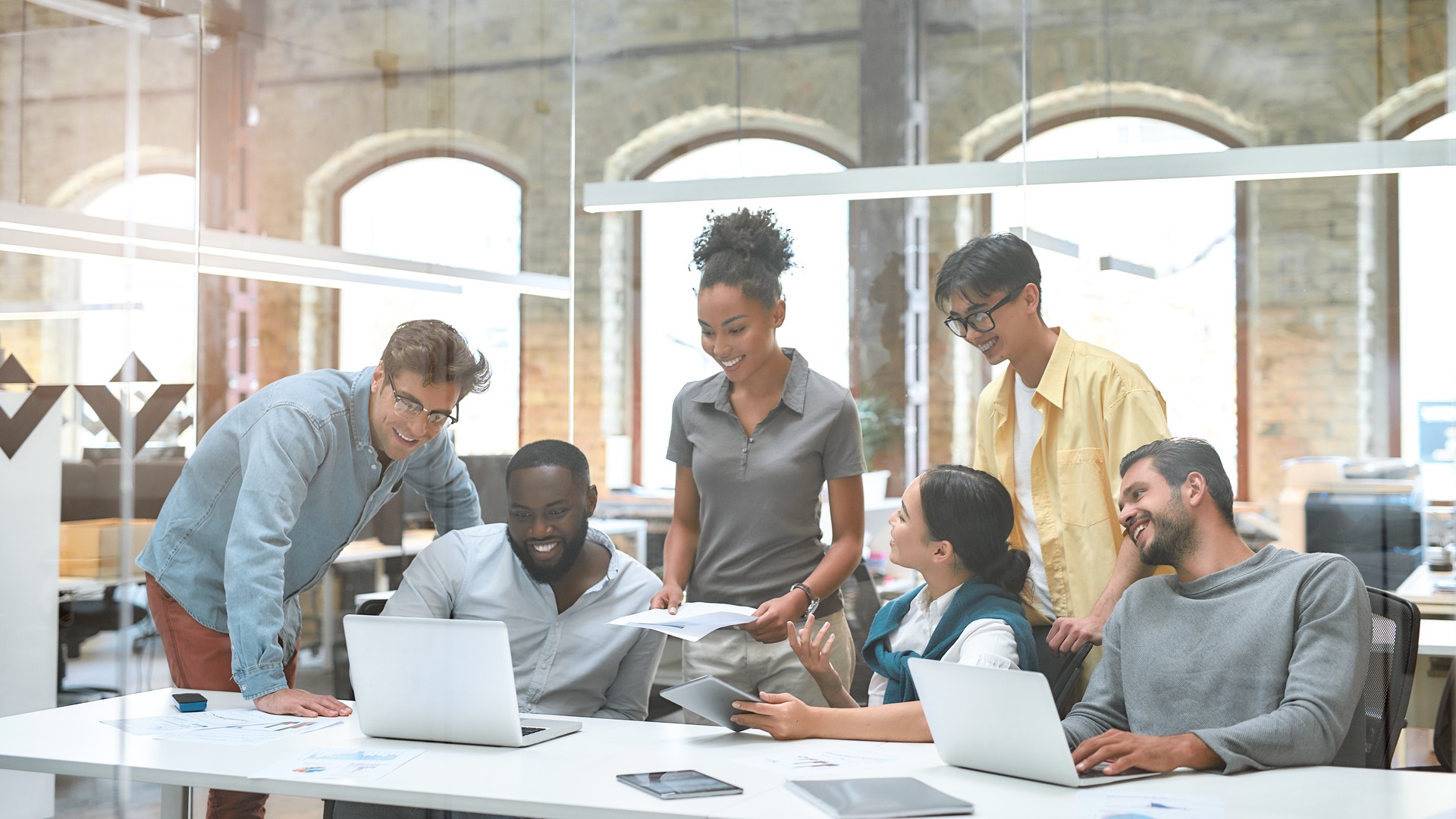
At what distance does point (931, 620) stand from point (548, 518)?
2.77 feet

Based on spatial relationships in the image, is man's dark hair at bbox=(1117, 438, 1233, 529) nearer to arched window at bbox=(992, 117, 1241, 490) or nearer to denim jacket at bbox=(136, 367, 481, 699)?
arched window at bbox=(992, 117, 1241, 490)

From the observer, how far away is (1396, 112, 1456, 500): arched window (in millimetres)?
2670

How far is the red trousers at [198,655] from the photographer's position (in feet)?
7.65

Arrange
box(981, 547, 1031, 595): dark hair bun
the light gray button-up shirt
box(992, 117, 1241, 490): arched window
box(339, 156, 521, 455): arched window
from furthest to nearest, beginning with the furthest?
box(992, 117, 1241, 490): arched window < box(339, 156, 521, 455): arched window < the light gray button-up shirt < box(981, 547, 1031, 595): dark hair bun

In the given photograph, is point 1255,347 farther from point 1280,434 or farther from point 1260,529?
point 1260,529

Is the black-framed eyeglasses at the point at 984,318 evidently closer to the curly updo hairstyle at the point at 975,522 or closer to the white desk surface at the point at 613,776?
the curly updo hairstyle at the point at 975,522

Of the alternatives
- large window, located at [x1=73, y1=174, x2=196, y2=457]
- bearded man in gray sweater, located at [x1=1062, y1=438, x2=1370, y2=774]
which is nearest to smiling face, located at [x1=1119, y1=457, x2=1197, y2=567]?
bearded man in gray sweater, located at [x1=1062, y1=438, x2=1370, y2=774]

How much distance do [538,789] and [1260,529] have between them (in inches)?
78.3

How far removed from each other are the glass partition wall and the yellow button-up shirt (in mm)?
697

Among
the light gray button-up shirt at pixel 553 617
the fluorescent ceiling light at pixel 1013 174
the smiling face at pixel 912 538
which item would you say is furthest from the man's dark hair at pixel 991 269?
the light gray button-up shirt at pixel 553 617

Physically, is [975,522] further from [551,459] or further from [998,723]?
[551,459]

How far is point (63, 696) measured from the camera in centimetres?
269

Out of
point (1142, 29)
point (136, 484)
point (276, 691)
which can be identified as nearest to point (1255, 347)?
point (1142, 29)

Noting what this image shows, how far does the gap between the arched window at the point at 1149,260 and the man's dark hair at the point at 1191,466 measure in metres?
0.93
